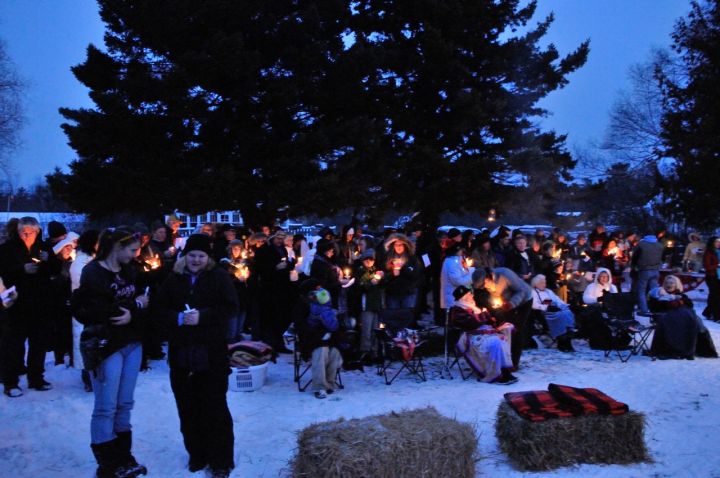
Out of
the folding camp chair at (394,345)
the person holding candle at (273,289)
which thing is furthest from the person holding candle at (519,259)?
the person holding candle at (273,289)

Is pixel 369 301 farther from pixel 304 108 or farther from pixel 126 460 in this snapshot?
pixel 304 108

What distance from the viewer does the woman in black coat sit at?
14.4ft

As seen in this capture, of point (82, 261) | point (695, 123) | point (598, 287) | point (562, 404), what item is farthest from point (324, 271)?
point (695, 123)

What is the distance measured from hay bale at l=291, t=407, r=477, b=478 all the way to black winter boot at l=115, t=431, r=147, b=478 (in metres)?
1.33

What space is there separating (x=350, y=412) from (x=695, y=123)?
2160cm

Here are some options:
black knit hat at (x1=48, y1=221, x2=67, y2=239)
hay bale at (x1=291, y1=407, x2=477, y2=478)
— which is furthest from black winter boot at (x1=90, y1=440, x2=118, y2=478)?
black knit hat at (x1=48, y1=221, x2=67, y2=239)

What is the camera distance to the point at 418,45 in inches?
706

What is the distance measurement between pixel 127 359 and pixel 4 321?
2.92 meters

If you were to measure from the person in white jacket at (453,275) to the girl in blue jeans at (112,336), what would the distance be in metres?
5.77

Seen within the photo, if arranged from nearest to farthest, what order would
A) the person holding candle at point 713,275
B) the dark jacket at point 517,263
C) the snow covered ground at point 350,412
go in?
the snow covered ground at point 350,412 < the dark jacket at point 517,263 < the person holding candle at point 713,275

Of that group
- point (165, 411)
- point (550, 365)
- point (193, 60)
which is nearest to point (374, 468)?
point (165, 411)

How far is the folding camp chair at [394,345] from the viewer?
7551 millimetres

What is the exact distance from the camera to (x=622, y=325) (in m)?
9.02

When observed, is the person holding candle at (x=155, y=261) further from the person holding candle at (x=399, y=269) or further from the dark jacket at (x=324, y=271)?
the person holding candle at (x=399, y=269)
